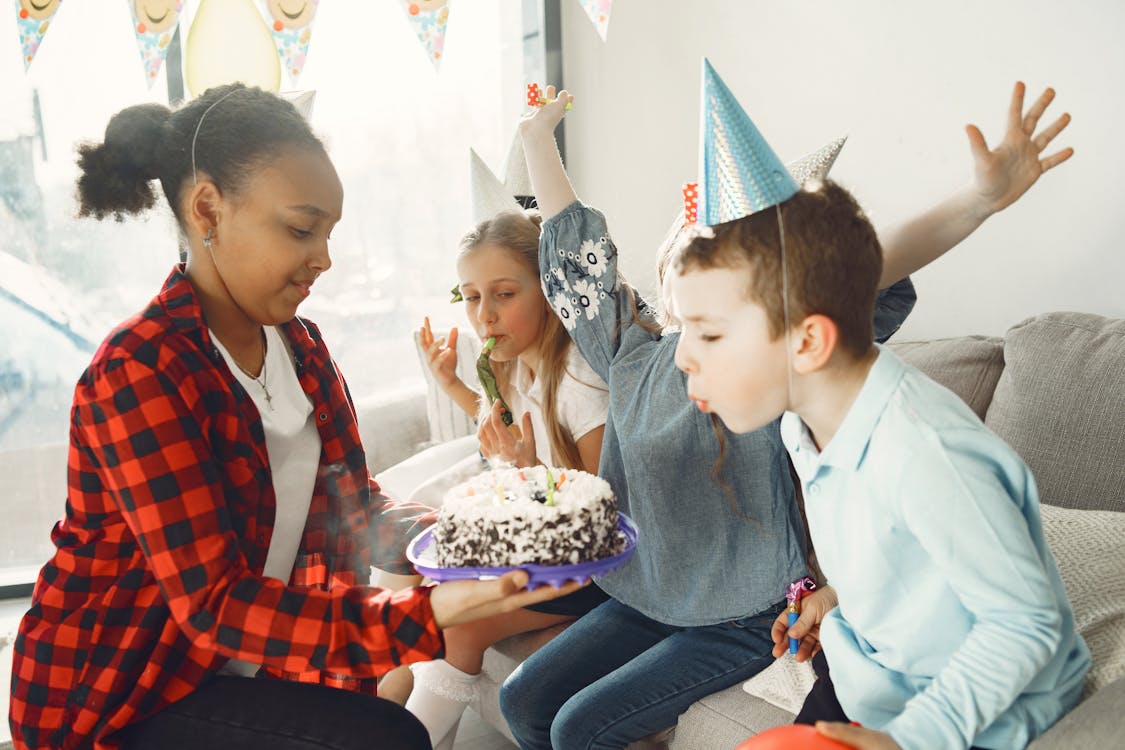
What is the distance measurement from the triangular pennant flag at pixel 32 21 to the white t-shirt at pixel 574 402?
2053 mm

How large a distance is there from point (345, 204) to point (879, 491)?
3.07m

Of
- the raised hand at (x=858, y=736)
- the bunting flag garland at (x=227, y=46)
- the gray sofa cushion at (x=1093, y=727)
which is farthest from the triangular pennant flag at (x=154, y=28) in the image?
the gray sofa cushion at (x=1093, y=727)

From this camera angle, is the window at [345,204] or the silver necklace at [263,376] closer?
the silver necklace at [263,376]

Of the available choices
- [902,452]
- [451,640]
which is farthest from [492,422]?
[902,452]

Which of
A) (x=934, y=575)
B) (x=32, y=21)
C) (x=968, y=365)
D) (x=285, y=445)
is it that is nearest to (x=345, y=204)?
(x=32, y=21)

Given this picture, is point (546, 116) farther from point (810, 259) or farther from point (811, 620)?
point (811, 620)

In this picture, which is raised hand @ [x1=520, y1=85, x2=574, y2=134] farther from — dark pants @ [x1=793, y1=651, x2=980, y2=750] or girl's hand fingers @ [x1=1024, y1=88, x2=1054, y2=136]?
dark pants @ [x1=793, y1=651, x2=980, y2=750]

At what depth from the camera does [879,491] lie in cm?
118

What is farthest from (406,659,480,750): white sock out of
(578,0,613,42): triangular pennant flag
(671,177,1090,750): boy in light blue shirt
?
(578,0,613,42): triangular pennant flag

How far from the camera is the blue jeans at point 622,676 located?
169 centimetres

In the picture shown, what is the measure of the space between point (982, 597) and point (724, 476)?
2.36 ft

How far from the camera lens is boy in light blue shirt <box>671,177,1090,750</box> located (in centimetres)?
107

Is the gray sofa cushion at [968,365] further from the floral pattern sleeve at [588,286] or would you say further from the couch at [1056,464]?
the floral pattern sleeve at [588,286]

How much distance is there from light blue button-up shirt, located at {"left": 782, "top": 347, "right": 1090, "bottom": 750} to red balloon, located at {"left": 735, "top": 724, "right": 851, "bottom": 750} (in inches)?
2.9
